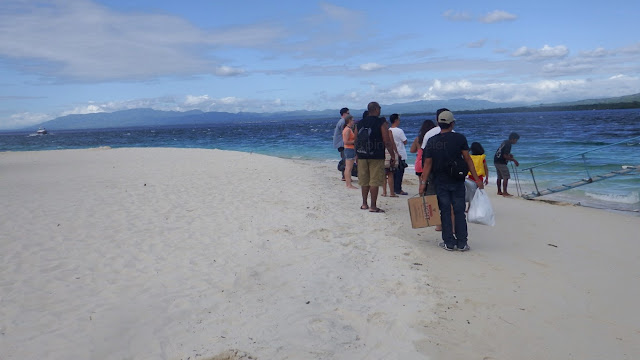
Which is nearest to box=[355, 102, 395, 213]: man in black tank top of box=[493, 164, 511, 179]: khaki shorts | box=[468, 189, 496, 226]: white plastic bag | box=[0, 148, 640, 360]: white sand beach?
box=[0, 148, 640, 360]: white sand beach

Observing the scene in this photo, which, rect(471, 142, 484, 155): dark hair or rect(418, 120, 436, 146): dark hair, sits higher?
rect(418, 120, 436, 146): dark hair

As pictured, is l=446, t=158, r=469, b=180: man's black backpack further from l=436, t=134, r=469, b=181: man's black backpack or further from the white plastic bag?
the white plastic bag

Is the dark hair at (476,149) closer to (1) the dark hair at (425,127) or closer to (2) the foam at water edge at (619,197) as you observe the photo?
(1) the dark hair at (425,127)

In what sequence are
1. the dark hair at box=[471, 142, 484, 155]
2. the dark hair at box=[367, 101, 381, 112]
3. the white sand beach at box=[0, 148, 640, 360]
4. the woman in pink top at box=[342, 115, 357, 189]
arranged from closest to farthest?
the white sand beach at box=[0, 148, 640, 360] → the dark hair at box=[367, 101, 381, 112] → the dark hair at box=[471, 142, 484, 155] → the woman in pink top at box=[342, 115, 357, 189]

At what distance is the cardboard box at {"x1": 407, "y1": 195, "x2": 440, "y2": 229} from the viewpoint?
5613 millimetres

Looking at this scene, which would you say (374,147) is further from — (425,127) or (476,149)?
(476,149)

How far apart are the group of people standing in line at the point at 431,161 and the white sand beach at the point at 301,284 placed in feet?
1.56

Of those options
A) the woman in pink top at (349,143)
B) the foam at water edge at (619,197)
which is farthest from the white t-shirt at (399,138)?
the foam at water edge at (619,197)

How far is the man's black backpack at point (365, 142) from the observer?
7.16 m

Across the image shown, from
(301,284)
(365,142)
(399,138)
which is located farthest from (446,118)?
(399,138)

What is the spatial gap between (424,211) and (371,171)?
1836 mm

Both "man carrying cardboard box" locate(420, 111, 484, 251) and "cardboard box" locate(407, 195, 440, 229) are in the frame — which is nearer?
"man carrying cardboard box" locate(420, 111, 484, 251)

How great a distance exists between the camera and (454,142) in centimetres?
529

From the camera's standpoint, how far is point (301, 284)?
14.6 feet
